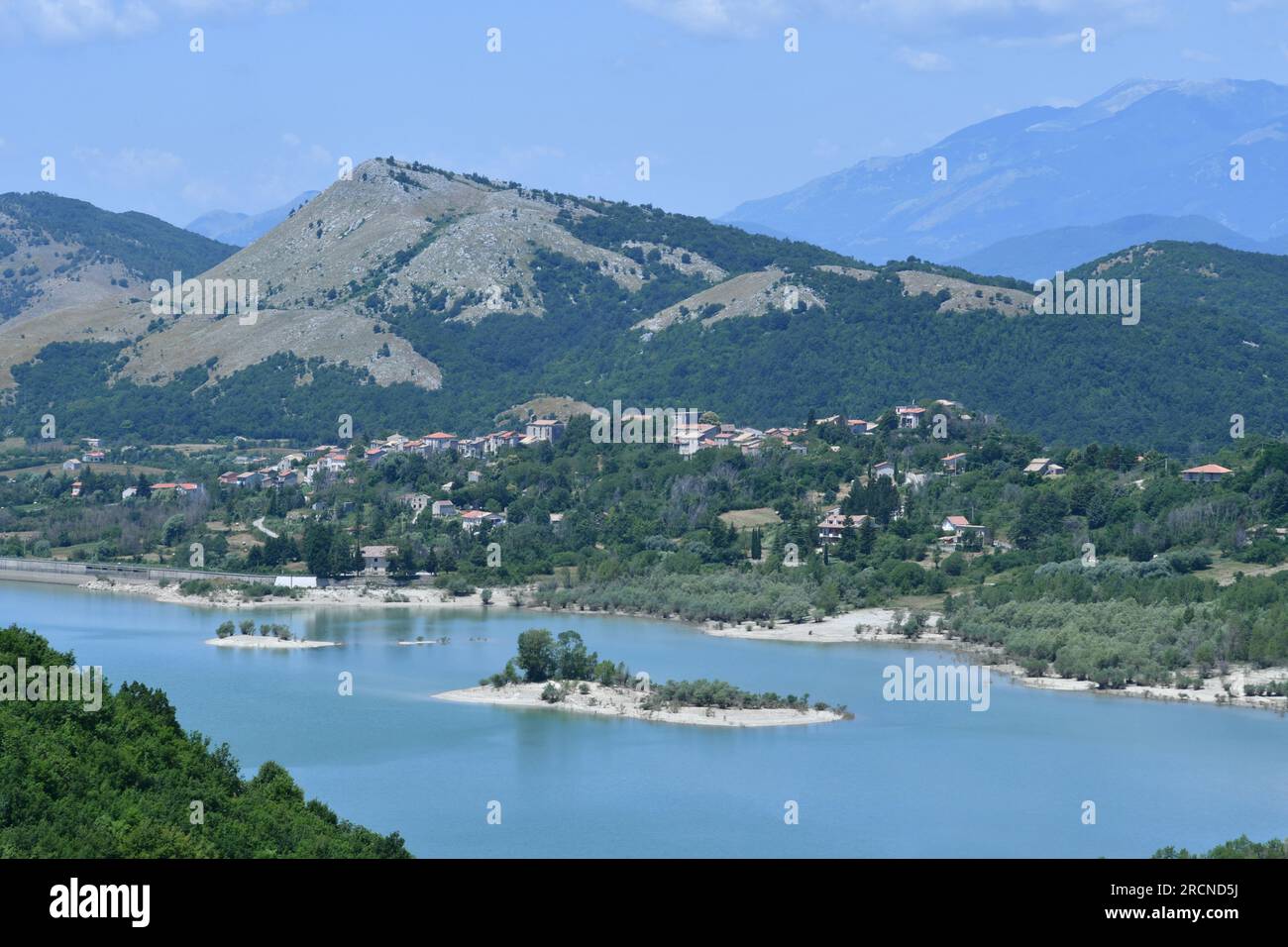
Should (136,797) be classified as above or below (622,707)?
above

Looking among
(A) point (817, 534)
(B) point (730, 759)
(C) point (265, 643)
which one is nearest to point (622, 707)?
(B) point (730, 759)

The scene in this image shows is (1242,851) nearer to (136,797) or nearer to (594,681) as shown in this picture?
(136,797)

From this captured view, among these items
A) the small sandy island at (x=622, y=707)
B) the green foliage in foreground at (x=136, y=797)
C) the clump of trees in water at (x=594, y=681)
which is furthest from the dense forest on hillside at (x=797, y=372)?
the green foliage in foreground at (x=136, y=797)

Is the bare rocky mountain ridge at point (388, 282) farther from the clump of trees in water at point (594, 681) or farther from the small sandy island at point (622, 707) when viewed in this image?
the small sandy island at point (622, 707)

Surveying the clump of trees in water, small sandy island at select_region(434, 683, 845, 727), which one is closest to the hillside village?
the clump of trees in water

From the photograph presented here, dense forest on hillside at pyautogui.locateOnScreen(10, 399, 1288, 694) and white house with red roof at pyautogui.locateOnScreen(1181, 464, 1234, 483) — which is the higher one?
white house with red roof at pyautogui.locateOnScreen(1181, 464, 1234, 483)

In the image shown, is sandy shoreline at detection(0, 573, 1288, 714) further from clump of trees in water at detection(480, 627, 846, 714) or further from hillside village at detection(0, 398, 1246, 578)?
clump of trees in water at detection(480, 627, 846, 714)
